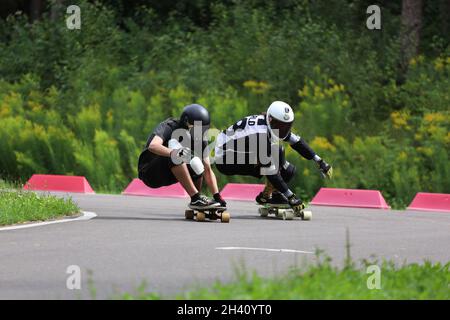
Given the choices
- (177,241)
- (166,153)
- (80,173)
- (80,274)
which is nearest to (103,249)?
(177,241)

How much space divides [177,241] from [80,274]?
306 cm

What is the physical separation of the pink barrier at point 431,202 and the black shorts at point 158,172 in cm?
446

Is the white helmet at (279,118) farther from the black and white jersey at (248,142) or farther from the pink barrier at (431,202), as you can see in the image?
the pink barrier at (431,202)

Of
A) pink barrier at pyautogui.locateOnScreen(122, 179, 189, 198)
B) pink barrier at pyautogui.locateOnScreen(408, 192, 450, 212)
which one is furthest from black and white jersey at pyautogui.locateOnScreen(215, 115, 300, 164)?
pink barrier at pyautogui.locateOnScreen(122, 179, 189, 198)

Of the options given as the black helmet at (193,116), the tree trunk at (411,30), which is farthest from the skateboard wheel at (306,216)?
the tree trunk at (411,30)

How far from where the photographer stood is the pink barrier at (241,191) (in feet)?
72.4

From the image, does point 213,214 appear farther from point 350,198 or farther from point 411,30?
point 411,30

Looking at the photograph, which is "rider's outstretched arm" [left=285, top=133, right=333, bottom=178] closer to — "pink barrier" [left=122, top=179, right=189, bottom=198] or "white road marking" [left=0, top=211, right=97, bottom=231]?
"white road marking" [left=0, top=211, right=97, bottom=231]

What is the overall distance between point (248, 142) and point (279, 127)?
51 cm

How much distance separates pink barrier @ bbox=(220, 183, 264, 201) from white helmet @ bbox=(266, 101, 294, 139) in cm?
458

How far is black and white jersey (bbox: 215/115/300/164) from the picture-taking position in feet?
57.3

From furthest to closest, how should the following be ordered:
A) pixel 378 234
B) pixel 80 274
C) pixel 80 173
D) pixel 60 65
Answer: pixel 60 65 < pixel 80 173 < pixel 378 234 < pixel 80 274
